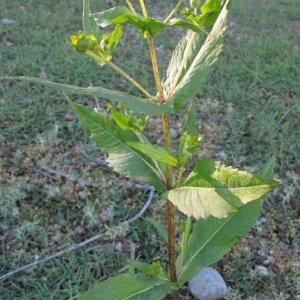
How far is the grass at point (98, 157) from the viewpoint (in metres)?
2.10

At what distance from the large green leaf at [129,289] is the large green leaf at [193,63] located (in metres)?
0.60

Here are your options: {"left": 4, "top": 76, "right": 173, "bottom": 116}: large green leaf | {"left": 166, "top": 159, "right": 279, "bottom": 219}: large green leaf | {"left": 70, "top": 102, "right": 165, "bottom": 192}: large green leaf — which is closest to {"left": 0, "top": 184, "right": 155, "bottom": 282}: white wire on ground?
{"left": 70, "top": 102, "right": 165, "bottom": 192}: large green leaf

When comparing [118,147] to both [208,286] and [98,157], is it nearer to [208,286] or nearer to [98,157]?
[208,286]

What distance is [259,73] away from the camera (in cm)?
344

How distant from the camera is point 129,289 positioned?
1.51 meters

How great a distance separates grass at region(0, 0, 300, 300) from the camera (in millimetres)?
2098

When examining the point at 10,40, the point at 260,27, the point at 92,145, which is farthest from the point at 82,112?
the point at 260,27

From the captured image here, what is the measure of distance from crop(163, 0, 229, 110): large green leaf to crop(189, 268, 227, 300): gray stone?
1004 mm

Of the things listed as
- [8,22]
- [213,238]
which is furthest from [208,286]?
[8,22]

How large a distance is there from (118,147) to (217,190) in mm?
330

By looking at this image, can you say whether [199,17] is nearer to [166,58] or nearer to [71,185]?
[71,185]

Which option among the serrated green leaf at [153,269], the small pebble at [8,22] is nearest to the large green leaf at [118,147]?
the serrated green leaf at [153,269]

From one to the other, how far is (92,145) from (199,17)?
5.36ft

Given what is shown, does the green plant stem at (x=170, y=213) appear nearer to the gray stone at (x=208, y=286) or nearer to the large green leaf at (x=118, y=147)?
the large green leaf at (x=118, y=147)
